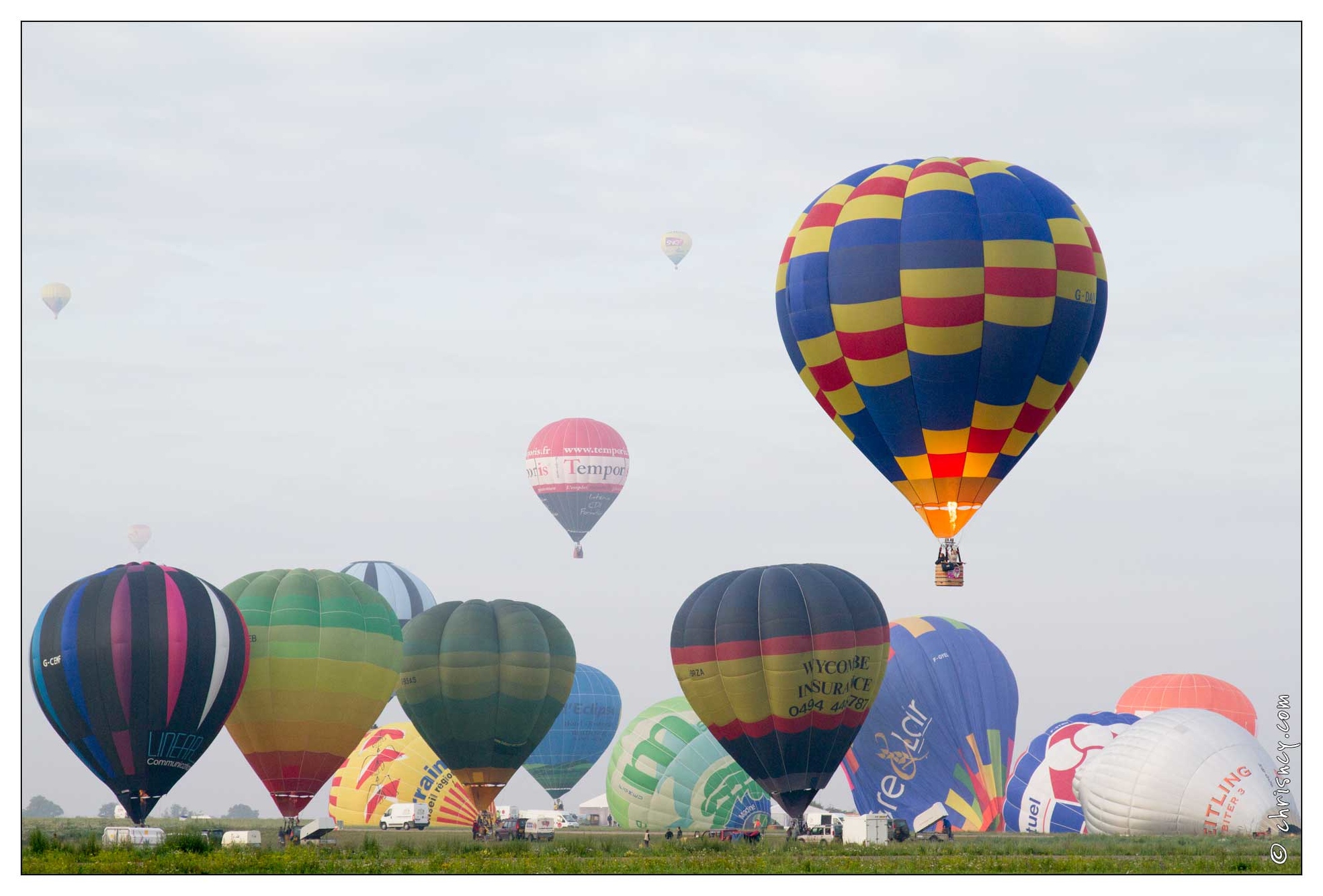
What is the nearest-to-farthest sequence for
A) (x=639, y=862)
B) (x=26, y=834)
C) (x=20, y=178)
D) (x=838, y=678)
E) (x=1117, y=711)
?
(x=20, y=178), (x=639, y=862), (x=26, y=834), (x=838, y=678), (x=1117, y=711)

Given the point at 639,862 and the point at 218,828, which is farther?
the point at 218,828

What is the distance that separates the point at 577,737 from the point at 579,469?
38.8 ft

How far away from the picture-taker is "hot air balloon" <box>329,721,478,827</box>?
4472 cm

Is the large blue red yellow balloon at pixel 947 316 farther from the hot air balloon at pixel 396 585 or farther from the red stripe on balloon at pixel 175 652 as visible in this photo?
the hot air balloon at pixel 396 585

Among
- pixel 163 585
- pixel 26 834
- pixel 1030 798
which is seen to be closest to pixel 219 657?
pixel 163 585

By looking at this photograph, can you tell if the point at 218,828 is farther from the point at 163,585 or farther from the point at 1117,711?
the point at 1117,711

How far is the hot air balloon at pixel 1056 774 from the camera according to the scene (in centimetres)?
3916

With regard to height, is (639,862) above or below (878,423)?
below

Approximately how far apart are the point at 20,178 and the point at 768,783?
60.8 ft

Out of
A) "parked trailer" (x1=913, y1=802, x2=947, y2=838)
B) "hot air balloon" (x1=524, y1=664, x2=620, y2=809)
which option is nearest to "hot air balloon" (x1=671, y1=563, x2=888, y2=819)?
"parked trailer" (x1=913, y1=802, x2=947, y2=838)

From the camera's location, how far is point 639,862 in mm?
28250

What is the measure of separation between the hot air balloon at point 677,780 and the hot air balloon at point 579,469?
16923 mm

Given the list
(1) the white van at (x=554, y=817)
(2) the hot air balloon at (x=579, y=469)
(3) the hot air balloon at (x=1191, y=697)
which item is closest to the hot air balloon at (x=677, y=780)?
(1) the white van at (x=554, y=817)

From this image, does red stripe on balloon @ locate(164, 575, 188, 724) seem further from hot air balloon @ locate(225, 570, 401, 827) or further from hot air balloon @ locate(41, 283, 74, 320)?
hot air balloon @ locate(41, 283, 74, 320)
